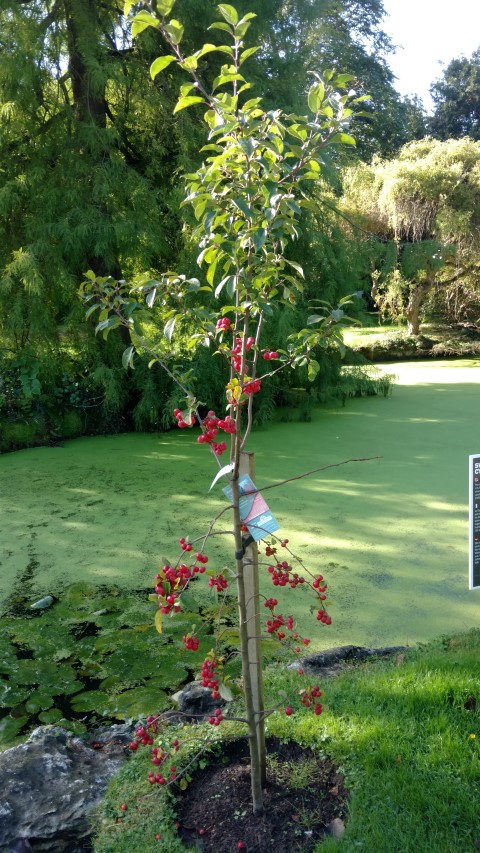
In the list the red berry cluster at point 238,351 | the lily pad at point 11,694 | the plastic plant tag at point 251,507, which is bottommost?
the lily pad at point 11,694

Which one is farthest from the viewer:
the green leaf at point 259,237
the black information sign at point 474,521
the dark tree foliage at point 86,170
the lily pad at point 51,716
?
the dark tree foliage at point 86,170

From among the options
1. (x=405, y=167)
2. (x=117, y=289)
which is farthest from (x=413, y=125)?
(x=117, y=289)

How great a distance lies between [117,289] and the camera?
5.42 feet

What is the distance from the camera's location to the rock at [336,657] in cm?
232

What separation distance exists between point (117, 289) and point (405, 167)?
906cm

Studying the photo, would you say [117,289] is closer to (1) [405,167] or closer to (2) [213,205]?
(2) [213,205]

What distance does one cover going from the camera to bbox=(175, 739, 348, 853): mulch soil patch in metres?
1.53

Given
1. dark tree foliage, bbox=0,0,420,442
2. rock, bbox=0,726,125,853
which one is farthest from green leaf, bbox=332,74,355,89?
dark tree foliage, bbox=0,0,420,442

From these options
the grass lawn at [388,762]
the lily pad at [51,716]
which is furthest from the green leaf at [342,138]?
the lily pad at [51,716]

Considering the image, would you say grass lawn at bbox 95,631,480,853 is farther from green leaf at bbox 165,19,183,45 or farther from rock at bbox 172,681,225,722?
green leaf at bbox 165,19,183,45

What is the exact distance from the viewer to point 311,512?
376 cm

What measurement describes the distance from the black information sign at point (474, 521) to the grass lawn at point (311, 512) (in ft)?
1.59

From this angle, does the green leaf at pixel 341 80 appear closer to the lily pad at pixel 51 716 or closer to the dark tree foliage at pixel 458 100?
the lily pad at pixel 51 716

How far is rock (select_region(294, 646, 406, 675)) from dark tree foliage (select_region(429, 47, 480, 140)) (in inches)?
729
